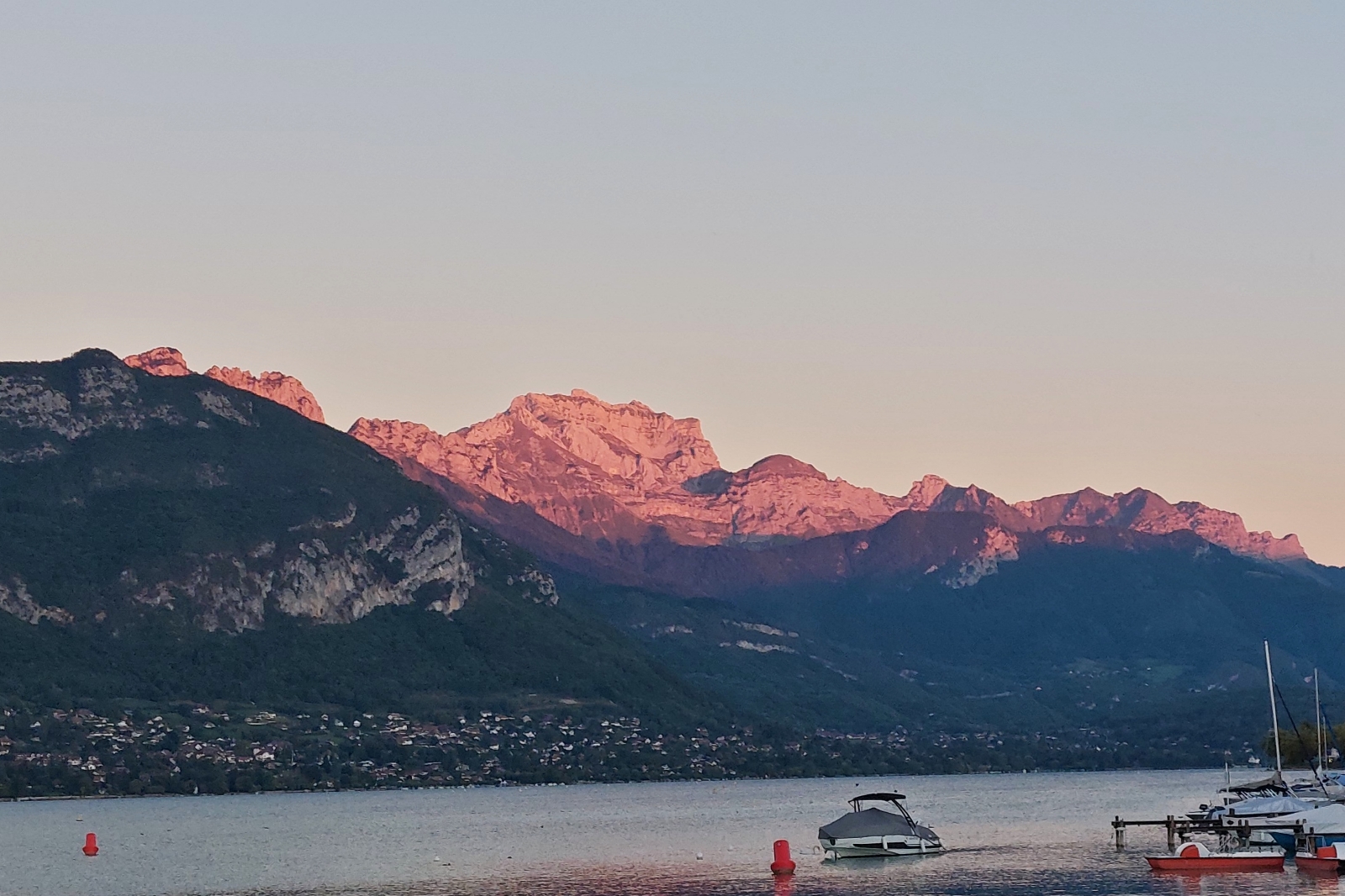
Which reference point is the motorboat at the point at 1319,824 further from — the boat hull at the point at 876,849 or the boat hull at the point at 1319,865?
the boat hull at the point at 876,849

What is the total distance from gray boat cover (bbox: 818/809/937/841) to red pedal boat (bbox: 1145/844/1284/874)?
25.4 metres

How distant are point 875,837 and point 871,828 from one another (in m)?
0.98

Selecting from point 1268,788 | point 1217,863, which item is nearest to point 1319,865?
point 1217,863

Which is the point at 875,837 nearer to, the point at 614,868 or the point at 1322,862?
the point at 614,868

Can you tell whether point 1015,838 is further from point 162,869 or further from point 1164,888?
point 162,869

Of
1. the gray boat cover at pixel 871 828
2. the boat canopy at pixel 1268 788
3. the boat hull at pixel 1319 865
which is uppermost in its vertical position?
the boat canopy at pixel 1268 788

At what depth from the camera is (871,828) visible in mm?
161250

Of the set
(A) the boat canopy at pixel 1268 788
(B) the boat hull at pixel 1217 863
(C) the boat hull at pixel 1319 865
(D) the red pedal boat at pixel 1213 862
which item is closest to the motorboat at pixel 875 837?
(D) the red pedal boat at pixel 1213 862

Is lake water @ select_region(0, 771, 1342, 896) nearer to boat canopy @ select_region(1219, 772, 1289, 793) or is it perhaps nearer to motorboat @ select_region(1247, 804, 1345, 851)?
motorboat @ select_region(1247, 804, 1345, 851)

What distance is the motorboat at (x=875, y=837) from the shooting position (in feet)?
527

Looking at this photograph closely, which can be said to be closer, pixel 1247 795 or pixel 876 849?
pixel 876 849

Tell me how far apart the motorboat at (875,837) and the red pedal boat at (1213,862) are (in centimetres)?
2520

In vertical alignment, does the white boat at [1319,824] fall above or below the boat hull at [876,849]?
above

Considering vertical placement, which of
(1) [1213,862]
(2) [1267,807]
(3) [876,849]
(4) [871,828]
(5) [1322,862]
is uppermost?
(2) [1267,807]
